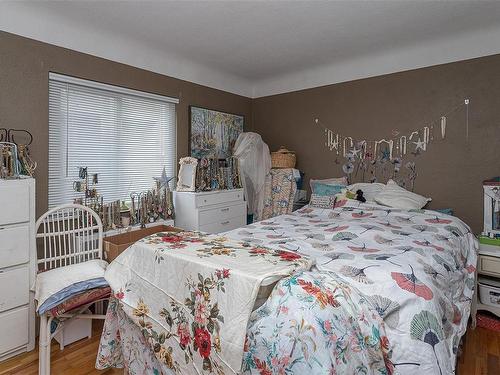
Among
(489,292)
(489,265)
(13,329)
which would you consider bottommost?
(13,329)

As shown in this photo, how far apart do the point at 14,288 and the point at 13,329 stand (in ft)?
0.89

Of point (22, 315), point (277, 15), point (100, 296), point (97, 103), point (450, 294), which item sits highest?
point (277, 15)

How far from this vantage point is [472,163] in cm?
296

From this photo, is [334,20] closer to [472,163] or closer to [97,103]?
[472,163]

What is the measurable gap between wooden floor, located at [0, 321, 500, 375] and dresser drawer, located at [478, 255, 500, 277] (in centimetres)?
46

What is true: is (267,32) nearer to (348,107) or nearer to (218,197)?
(348,107)

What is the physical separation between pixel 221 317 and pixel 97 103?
2.54 m

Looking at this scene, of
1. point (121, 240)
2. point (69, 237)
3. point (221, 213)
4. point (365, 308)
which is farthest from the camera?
point (221, 213)

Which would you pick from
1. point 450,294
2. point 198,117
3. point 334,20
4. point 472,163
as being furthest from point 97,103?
point 472,163

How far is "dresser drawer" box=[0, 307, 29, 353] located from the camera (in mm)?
1979

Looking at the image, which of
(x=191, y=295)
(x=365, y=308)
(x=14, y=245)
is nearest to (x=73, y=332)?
(x=14, y=245)

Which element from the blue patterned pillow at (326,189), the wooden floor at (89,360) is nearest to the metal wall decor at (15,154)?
the wooden floor at (89,360)

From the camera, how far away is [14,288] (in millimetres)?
2012

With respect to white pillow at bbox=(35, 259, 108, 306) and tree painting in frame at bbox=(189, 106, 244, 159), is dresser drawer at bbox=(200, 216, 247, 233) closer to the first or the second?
tree painting in frame at bbox=(189, 106, 244, 159)
